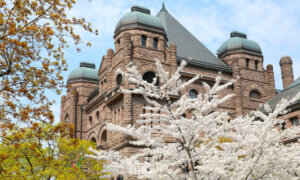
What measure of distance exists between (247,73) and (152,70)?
11.8 metres

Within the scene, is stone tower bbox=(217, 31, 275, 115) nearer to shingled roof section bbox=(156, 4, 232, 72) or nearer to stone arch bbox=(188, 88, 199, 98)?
shingled roof section bbox=(156, 4, 232, 72)

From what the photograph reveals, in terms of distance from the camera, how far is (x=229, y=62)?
40406mm

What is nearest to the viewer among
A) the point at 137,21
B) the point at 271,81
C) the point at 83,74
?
the point at 137,21

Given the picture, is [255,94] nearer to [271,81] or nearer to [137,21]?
[271,81]

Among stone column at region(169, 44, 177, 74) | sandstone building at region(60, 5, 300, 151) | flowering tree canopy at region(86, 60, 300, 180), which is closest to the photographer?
flowering tree canopy at region(86, 60, 300, 180)

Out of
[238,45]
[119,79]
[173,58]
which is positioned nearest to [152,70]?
[173,58]

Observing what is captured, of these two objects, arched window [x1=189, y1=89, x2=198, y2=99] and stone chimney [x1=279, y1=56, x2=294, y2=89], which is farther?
stone chimney [x1=279, y1=56, x2=294, y2=89]

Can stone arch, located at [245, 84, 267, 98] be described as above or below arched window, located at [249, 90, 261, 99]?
above

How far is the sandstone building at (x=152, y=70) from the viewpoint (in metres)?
32.9

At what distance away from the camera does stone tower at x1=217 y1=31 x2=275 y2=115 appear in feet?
124

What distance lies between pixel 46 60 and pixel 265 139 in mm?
7968

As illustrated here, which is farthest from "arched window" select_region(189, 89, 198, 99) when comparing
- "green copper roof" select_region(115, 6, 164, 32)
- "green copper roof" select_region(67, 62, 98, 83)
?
"green copper roof" select_region(67, 62, 98, 83)

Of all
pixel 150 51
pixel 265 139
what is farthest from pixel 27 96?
pixel 150 51

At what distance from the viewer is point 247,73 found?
39.2 metres
